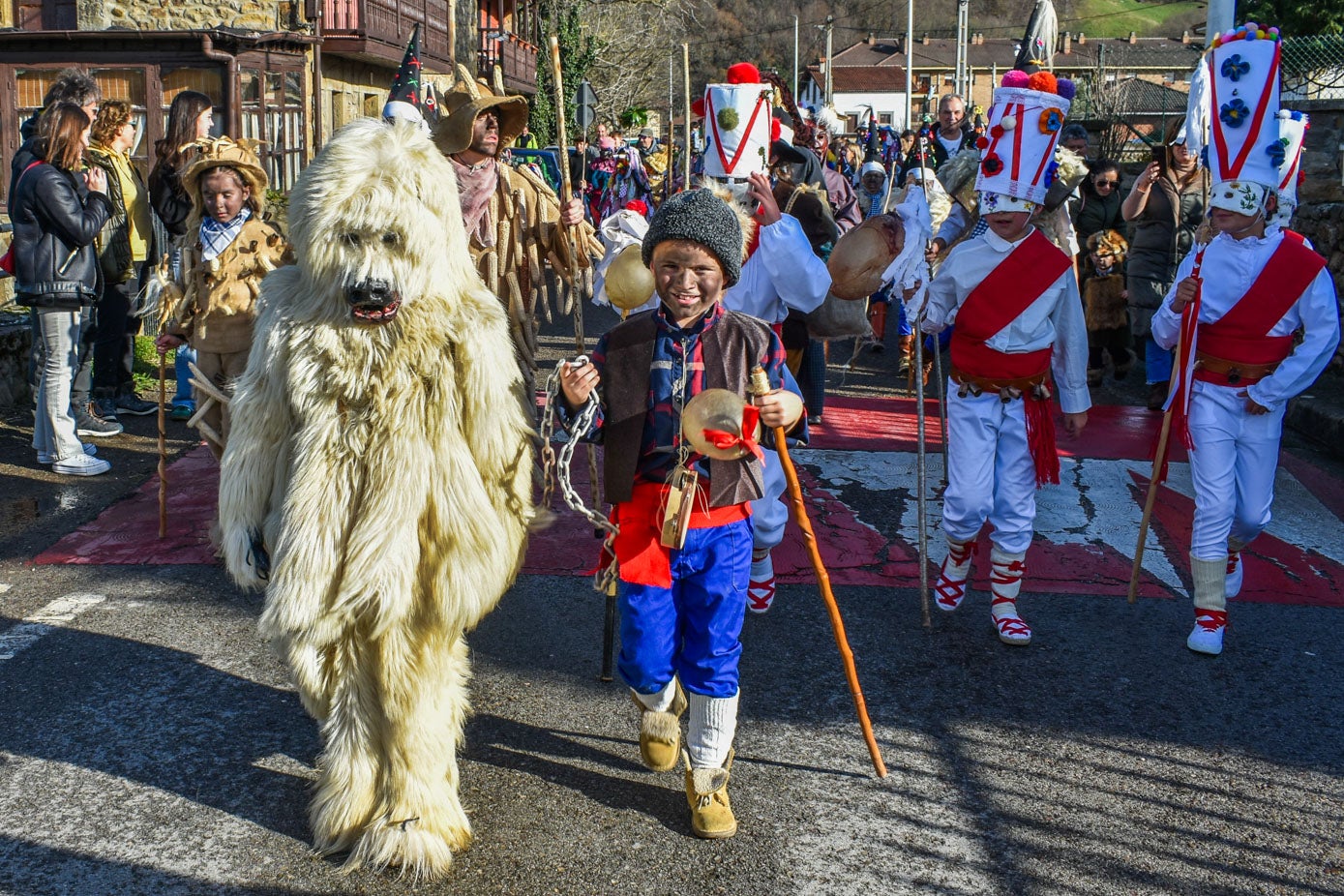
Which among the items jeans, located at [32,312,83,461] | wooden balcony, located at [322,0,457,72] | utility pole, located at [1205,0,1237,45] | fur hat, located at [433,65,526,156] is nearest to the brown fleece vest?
fur hat, located at [433,65,526,156]

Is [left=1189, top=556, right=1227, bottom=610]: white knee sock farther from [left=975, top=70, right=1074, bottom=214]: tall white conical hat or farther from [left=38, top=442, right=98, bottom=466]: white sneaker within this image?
[left=38, top=442, right=98, bottom=466]: white sneaker

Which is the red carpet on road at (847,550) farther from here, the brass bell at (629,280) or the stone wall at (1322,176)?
the stone wall at (1322,176)

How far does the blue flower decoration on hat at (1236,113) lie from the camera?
5.10 metres

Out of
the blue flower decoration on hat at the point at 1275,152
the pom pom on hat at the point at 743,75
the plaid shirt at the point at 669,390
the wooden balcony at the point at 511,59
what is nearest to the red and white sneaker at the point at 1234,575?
the blue flower decoration on hat at the point at 1275,152

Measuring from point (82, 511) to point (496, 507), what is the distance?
13.5 ft

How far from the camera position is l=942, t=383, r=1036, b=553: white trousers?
16.8ft

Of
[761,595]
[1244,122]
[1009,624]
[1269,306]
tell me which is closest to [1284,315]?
[1269,306]

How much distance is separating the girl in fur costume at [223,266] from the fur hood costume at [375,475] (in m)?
2.26

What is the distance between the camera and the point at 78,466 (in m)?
7.27

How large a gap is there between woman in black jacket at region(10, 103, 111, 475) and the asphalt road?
5.88ft

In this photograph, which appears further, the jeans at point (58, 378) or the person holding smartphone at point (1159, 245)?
the person holding smartphone at point (1159, 245)

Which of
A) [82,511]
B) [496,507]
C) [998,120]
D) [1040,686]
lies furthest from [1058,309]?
[82,511]

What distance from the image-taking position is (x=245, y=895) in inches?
129

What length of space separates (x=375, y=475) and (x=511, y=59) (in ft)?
111
